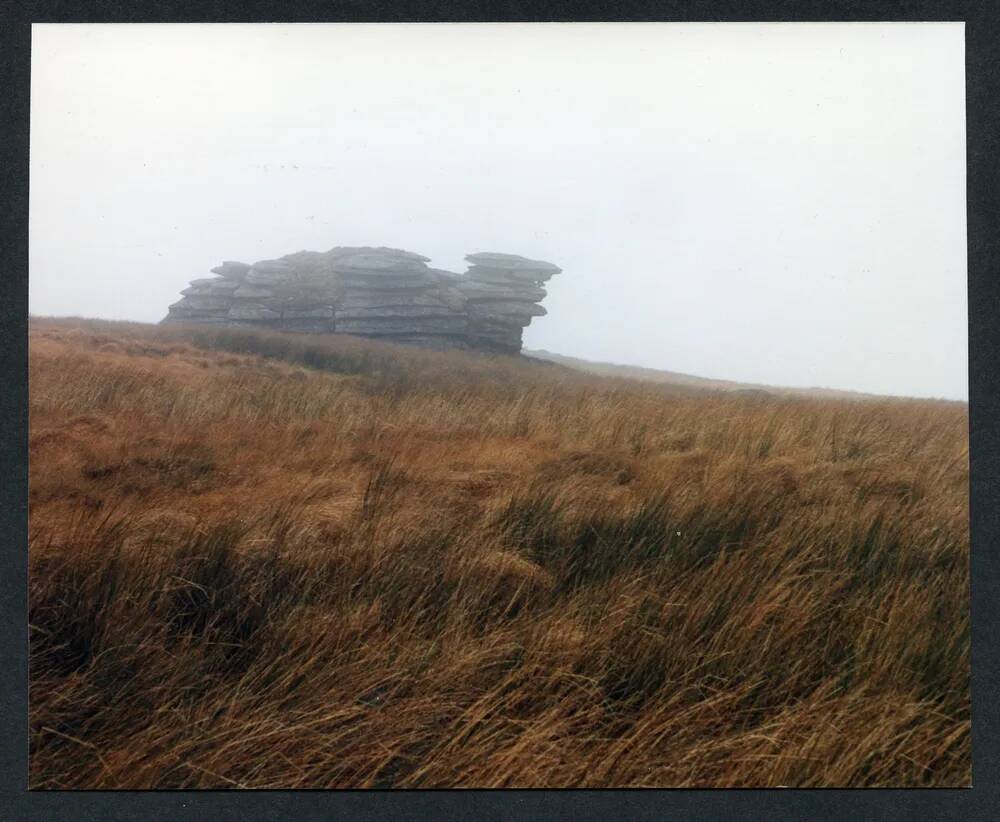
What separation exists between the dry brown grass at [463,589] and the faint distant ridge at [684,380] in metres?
0.16

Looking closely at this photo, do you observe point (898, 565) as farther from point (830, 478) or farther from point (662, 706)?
point (662, 706)

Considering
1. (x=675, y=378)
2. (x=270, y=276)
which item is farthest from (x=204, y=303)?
(x=675, y=378)

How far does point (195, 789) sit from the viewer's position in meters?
2.63

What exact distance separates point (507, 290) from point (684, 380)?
3.36 ft

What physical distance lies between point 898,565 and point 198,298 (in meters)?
3.29

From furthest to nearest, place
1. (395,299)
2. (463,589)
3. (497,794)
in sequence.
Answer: (395,299) → (463,589) → (497,794)

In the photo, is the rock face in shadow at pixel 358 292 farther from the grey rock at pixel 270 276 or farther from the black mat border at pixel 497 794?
the black mat border at pixel 497 794

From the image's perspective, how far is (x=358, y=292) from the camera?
11.8 ft

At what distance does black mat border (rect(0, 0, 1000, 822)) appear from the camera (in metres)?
2.65

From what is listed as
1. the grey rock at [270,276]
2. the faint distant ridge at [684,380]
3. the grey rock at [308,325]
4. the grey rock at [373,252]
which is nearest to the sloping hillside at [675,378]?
the faint distant ridge at [684,380]

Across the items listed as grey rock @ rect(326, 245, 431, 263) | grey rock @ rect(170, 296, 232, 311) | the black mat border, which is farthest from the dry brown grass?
grey rock @ rect(326, 245, 431, 263)

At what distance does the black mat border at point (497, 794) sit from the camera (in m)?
2.65

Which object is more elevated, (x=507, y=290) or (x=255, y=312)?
(x=507, y=290)

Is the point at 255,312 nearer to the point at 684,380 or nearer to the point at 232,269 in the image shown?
the point at 232,269
